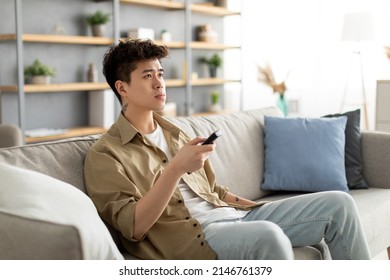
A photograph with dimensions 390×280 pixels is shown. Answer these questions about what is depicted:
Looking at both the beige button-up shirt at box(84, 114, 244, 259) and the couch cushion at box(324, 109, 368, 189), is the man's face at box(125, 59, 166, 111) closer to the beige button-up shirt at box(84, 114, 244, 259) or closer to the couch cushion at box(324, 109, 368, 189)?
the beige button-up shirt at box(84, 114, 244, 259)

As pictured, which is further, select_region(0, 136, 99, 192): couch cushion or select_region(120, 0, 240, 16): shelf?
select_region(120, 0, 240, 16): shelf

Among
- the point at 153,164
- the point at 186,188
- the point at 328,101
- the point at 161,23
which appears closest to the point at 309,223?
the point at 186,188

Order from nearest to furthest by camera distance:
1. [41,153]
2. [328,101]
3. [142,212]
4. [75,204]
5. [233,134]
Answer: [75,204] < [142,212] < [41,153] < [233,134] < [328,101]

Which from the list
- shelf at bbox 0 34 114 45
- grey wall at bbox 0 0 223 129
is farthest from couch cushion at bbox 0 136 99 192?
grey wall at bbox 0 0 223 129

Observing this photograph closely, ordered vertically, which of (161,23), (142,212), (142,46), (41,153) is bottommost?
(142,212)

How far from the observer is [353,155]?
2.86 meters

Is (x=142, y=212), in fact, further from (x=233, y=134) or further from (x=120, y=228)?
(x=233, y=134)

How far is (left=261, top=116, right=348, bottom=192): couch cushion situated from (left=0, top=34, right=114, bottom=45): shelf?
2.00 metres

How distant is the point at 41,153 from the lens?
1.85 m

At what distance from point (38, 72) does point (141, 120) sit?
2.40 m

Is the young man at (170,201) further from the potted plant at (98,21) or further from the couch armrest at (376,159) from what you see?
the potted plant at (98,21)

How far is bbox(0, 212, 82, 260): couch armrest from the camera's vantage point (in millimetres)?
1151

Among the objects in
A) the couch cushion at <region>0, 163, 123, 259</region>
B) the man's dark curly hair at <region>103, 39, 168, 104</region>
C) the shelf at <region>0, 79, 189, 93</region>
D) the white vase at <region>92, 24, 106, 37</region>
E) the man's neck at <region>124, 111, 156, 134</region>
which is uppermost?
the white vase at <region>92, 24, 106, 37</region>

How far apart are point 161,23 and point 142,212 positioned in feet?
13.2
